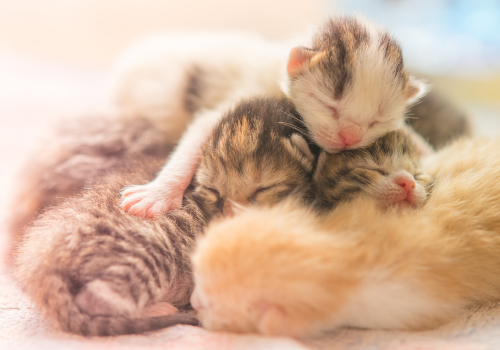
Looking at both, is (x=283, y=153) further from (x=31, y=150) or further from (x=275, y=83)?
(x=31, y=150)

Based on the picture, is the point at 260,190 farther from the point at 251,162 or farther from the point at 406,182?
the point at 406,182

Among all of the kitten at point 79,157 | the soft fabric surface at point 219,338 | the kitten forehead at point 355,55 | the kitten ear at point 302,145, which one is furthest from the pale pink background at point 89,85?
the kitten ear at point 302,145

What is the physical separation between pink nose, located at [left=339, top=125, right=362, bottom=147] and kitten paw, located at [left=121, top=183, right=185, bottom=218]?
61cm

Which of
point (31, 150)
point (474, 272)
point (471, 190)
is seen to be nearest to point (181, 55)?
point (31, 150)

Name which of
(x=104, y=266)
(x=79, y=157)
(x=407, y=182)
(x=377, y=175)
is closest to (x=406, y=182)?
(x=407, y=182)

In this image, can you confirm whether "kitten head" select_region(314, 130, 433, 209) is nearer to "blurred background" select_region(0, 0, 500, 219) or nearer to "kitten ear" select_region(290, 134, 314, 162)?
"kitten ear" select_region(290, 134, 314, 162)

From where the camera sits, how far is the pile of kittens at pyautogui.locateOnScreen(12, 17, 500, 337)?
1.02 m

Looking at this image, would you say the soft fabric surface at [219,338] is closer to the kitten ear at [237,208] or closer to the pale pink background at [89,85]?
the pale pink background at [89,85]

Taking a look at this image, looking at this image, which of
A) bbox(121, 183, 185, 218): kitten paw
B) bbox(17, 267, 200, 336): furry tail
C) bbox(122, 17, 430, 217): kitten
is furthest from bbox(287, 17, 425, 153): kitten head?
bbox(17, 267, 200, 336): furry tail

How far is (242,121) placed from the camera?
Result: 1.40 metres

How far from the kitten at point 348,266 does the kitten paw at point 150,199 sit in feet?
0.94

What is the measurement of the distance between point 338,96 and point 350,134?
0.15 meters

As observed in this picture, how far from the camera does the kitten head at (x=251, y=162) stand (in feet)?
4.35

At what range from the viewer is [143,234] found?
1.23 meters
